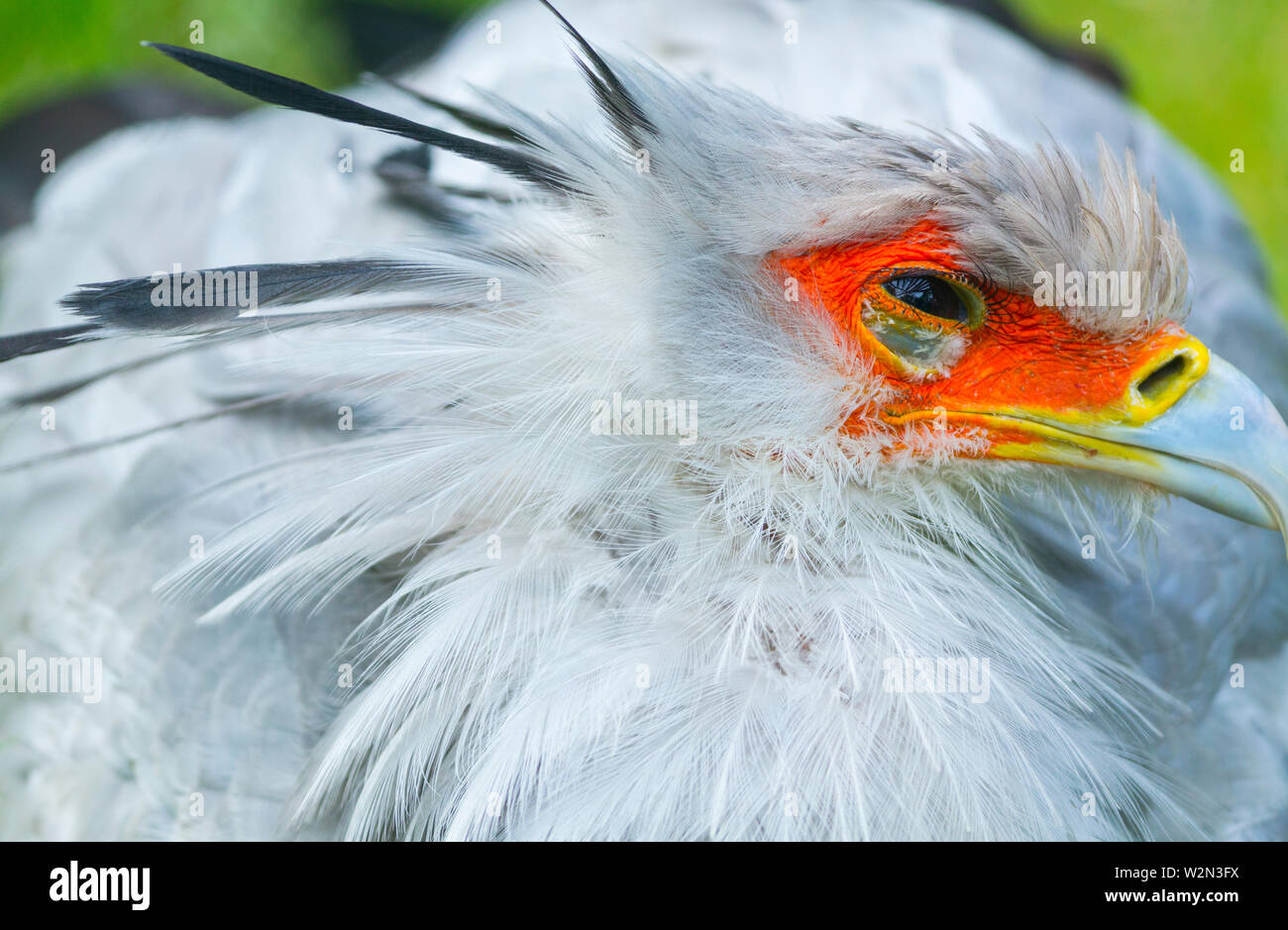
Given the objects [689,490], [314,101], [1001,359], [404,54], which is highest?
[404,54]

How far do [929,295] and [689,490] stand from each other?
1.85ft

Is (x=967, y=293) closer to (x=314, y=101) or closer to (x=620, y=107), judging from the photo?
(x=620, y=107)

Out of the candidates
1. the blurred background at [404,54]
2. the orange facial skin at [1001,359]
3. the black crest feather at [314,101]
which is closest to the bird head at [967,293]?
the orange facial skin at [1001,359]

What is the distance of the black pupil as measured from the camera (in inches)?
83.5

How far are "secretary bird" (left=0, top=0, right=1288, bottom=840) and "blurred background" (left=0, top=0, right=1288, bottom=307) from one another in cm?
230

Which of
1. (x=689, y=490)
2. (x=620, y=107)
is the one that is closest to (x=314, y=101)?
(x=620, y=107)

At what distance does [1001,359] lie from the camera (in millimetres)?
2152

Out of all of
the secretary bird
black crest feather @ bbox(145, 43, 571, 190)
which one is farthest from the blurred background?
the secretary bird

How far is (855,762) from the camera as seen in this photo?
1.97 m

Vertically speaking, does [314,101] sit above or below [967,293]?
above

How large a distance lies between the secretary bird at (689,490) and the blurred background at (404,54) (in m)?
2.30

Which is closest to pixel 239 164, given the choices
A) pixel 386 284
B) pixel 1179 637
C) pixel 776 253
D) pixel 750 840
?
pixel 386 284

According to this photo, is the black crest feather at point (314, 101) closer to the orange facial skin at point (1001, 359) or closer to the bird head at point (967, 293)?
the bird head at point (967, 293)
